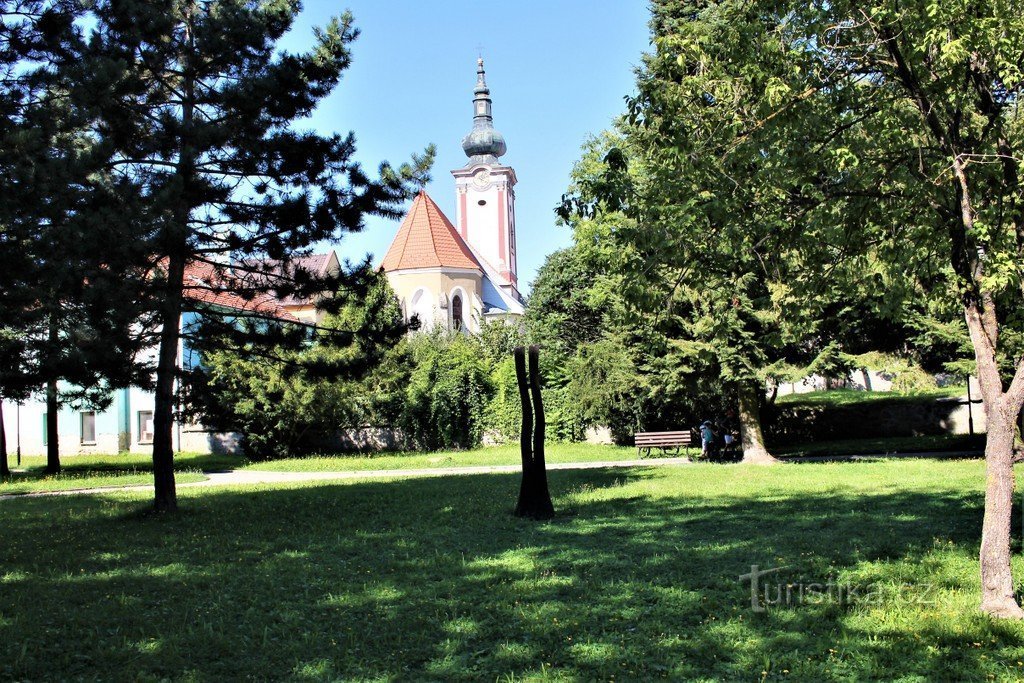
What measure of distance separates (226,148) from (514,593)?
906 centimetres

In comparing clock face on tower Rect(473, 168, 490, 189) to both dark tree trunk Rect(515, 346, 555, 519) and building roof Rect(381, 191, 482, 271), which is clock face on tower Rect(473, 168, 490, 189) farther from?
dark tree trunk Rect(515, 346, 555, 519)

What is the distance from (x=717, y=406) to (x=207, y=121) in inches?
742

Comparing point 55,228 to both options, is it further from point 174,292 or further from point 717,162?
point 717,162

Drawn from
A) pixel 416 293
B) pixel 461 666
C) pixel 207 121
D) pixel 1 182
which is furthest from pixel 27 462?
pixel 461 666

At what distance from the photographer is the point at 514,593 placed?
7.41 metres

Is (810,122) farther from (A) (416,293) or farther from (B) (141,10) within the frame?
(A) (416,293)

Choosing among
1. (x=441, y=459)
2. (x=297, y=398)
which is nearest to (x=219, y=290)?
(x=441, y=459)

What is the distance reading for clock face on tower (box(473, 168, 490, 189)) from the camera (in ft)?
216

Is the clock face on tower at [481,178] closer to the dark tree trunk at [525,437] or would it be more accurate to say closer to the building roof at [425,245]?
the building roof at [425,245]

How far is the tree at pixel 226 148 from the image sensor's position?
12.6 m

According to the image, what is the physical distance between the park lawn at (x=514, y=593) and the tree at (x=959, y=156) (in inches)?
50.8

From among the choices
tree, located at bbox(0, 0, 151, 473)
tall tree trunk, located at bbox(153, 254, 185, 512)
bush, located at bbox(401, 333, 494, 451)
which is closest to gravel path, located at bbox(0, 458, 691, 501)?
tall tree trunk, located at bbox(153, 254, 185, 512)

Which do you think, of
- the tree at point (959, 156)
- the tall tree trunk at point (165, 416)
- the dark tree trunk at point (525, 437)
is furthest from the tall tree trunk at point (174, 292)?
the tree at point (959, 156)

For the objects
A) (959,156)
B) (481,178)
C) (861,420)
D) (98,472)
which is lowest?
(98,472)
